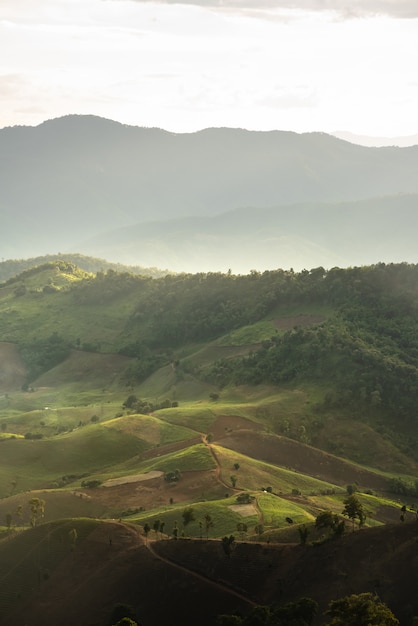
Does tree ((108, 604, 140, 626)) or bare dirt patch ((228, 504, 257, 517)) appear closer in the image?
tree ((108, 604, 140, 626))

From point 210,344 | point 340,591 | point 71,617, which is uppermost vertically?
point 210,344

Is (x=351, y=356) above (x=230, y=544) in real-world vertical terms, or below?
above

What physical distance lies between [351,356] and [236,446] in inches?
1458

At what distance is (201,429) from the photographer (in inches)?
5399

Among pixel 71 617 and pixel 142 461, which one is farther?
pixel 142 461

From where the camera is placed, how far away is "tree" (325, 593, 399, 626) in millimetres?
62125

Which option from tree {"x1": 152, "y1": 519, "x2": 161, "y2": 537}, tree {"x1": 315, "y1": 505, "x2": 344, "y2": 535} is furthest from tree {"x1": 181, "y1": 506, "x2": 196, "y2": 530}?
tree {"x1": 315, "y1": 505, "x2": 344, "y2": 535}

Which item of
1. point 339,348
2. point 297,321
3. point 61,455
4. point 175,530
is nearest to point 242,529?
point 175,530

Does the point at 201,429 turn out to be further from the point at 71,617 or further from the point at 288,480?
the point at 71,617

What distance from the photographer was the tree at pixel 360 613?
62125 mm

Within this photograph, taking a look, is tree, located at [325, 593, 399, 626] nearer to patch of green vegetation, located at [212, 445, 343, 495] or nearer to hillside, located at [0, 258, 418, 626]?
hillside, located at [0, 258, 418, 626]

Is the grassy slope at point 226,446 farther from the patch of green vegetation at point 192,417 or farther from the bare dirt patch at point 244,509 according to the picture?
the bare dirt patch at point 244,509

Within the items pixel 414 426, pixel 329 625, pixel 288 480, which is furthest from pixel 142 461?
pixel 329 625

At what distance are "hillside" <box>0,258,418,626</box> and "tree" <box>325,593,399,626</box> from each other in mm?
5233
